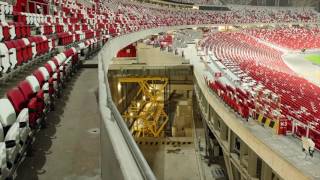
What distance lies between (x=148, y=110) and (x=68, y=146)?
602 inches

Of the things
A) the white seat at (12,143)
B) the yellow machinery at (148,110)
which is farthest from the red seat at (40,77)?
the yellow machinery at (148,110)

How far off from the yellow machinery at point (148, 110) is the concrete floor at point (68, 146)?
1216cm

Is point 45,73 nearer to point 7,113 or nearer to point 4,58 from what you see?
point 4,58

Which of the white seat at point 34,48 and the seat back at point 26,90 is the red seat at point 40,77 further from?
the white seat at point 34,48

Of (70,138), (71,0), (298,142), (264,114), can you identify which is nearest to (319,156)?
(298,142)

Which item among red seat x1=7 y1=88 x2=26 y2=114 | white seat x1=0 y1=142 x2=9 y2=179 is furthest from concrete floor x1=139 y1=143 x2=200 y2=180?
white seat x1=0 y1=142 x2=9 y2=179

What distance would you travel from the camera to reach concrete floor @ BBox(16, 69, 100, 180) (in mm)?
3568

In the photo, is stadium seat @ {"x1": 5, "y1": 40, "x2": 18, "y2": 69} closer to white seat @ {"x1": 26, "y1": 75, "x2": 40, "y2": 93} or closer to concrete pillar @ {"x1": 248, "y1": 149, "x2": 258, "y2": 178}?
white seat @ {"x1": 26, "y1": 75, "x2": 40, "y2": 93}

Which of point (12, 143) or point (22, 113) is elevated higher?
point (22, 113)

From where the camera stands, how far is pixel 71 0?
74.8 feet

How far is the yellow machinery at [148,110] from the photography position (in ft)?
61.5

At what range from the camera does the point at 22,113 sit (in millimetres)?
3865

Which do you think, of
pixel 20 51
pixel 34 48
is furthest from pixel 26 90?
pixel 34 48

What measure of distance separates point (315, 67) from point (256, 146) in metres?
28.2
